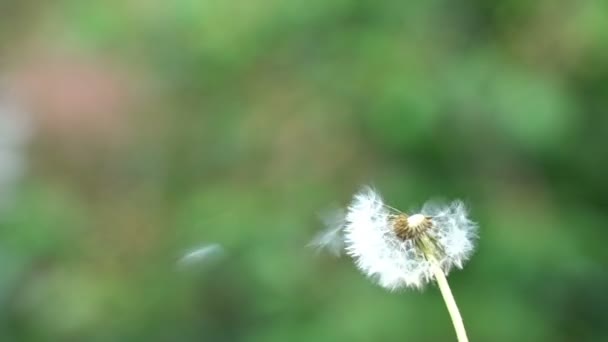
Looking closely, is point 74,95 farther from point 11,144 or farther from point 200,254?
point 200,254

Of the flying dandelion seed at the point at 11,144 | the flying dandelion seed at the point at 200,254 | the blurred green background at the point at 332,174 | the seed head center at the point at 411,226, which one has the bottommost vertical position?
the seed head center at the point at 411,226

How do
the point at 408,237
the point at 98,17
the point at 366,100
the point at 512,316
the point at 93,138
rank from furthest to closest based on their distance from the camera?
the point at 93,138 < the point at 98,17 < the point at 366,100 < the point at 512,316 < the point at 408,237

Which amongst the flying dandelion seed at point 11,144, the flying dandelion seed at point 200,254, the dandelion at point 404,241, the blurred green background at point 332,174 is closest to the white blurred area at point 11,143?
the flying dandelion seed at point 11,144

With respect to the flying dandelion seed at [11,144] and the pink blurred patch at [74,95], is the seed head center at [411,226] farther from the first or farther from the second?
the pink blurred patch at [74,95]

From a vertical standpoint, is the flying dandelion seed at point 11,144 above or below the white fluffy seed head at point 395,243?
above

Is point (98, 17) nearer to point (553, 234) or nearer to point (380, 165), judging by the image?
point (380, 165)

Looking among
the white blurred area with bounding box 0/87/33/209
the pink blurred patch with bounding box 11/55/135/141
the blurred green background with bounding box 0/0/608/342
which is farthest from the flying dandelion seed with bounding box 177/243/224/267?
the pink blurred patch with bounding box 11/55/135/141

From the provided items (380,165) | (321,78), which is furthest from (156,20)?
(380,165)
